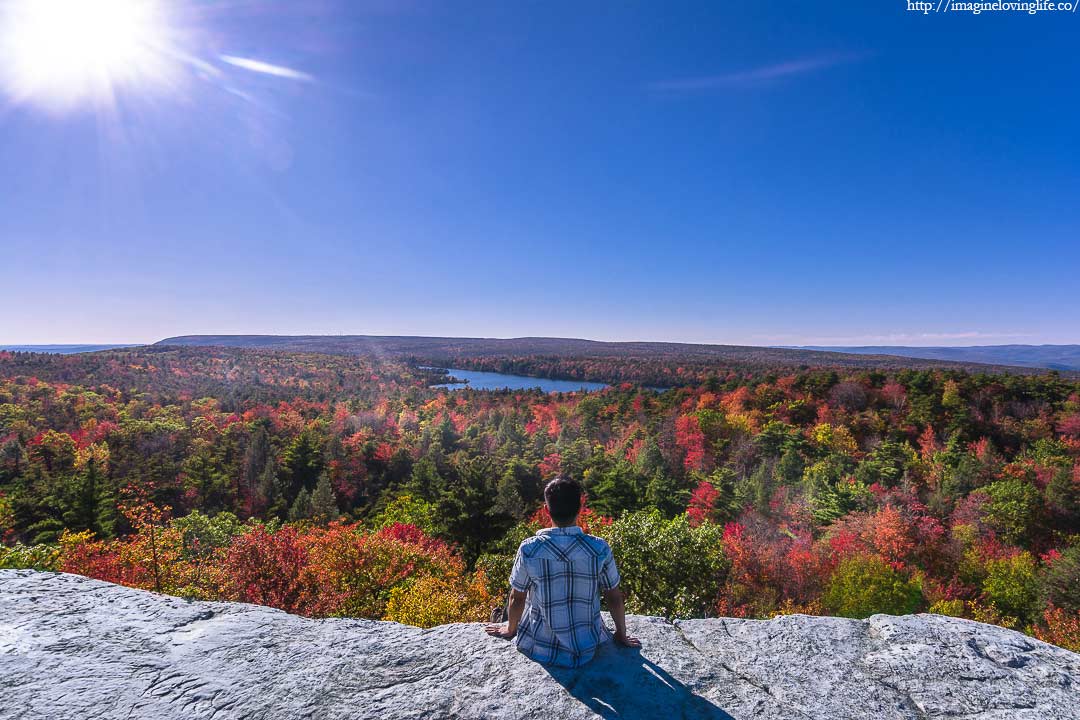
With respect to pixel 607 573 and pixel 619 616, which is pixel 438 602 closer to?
pixel 619 616

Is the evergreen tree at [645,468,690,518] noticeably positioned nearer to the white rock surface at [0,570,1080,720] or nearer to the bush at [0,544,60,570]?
the white rock surface at [0,570,1080,720]

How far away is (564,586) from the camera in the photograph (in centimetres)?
359

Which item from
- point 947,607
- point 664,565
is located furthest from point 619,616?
point 947,607

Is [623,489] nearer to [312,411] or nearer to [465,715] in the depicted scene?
[465,715]

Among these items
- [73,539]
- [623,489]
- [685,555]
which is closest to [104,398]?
[73,539]

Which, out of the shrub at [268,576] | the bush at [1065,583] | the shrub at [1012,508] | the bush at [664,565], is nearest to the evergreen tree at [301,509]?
the shrub at [268,576]

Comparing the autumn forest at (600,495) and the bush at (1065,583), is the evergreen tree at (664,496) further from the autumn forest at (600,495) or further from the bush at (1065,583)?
the bush at (1065,583)

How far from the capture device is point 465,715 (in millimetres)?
3188

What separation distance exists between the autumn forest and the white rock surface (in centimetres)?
191

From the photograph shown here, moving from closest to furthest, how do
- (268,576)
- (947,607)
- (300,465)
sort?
1. (268,576)
2. (947,607)
3. (300,465)

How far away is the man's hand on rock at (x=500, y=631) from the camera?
4.05 m

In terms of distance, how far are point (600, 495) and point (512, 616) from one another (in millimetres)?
34880

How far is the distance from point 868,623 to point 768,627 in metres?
1.18

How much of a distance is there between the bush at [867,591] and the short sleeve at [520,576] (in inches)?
1071
